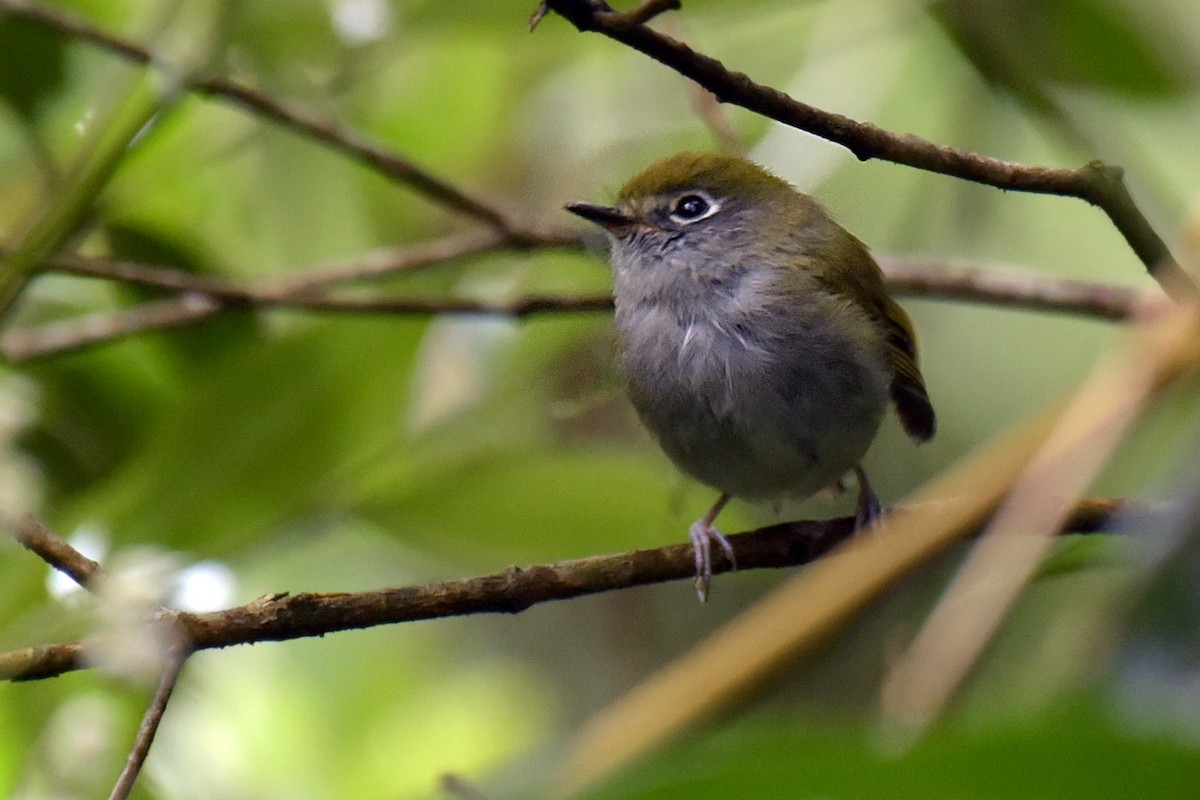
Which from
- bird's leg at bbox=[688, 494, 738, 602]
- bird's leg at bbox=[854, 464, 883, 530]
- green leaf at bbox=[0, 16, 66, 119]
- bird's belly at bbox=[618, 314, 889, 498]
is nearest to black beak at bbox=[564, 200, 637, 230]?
bird's belly at bbox=[618, 314, 889, 498]

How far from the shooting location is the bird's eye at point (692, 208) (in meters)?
4.01

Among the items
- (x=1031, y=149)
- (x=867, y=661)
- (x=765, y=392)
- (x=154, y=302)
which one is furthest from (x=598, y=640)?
(x=1031, y=149)

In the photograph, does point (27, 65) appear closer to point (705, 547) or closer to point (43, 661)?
point (43, 661)

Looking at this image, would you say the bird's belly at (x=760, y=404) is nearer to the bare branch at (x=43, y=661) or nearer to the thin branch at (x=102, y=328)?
the thin branch at (x=102, y=328)

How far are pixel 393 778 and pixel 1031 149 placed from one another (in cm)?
312

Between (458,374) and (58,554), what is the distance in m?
1.55

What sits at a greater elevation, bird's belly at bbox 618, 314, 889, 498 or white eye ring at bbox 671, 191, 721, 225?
white eye ring at bbox 671, 191, 721, 225

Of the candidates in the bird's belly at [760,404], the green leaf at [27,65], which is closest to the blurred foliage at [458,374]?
the green leaf at [27,65]

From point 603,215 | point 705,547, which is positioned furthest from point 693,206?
point 705,547

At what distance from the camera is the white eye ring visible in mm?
4008

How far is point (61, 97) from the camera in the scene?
303 cm

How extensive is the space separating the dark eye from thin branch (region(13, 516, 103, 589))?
8.32ft

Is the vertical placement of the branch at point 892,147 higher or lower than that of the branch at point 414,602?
higher

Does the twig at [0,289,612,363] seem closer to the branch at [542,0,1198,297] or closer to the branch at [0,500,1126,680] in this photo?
the branch at [0,500,1126,680]
